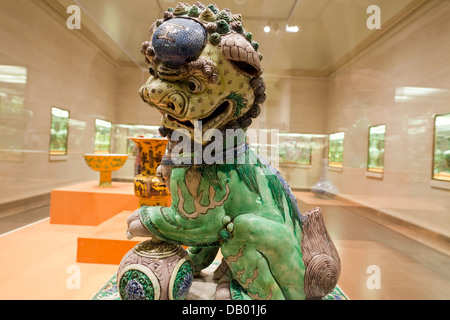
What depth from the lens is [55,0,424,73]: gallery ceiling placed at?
61.7 inches

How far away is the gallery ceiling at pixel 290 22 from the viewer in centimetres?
Answer: 157

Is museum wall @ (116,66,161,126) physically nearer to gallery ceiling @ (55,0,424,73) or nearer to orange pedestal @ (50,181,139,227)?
gallery ceiling @ (55,0,424,73)

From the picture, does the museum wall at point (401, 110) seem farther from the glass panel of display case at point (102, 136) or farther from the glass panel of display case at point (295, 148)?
the glass panel of display case at point (102, 136)

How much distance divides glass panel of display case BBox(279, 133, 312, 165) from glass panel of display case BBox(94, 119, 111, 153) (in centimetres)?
156

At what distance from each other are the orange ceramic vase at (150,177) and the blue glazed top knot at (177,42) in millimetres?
1253

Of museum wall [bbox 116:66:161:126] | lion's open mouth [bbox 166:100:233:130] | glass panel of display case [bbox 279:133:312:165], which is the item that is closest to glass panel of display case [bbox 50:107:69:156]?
museum wall [bbox 116:66:161:126]

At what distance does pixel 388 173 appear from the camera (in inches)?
76.1

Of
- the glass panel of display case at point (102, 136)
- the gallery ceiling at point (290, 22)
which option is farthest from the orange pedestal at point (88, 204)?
the gallery ceiling at point (290, 22)

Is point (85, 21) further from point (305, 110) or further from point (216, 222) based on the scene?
point (216, 222)

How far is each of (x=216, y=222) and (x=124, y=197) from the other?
188 centimetres

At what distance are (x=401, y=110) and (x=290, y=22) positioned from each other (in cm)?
95

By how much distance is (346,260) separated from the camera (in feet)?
6.12

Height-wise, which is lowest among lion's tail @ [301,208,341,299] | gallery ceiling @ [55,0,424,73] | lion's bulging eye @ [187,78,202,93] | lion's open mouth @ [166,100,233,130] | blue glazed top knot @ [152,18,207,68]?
lion's tail @ [301,208,341,299]

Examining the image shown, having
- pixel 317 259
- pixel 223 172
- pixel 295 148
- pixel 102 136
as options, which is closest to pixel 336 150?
pixel 295 148
